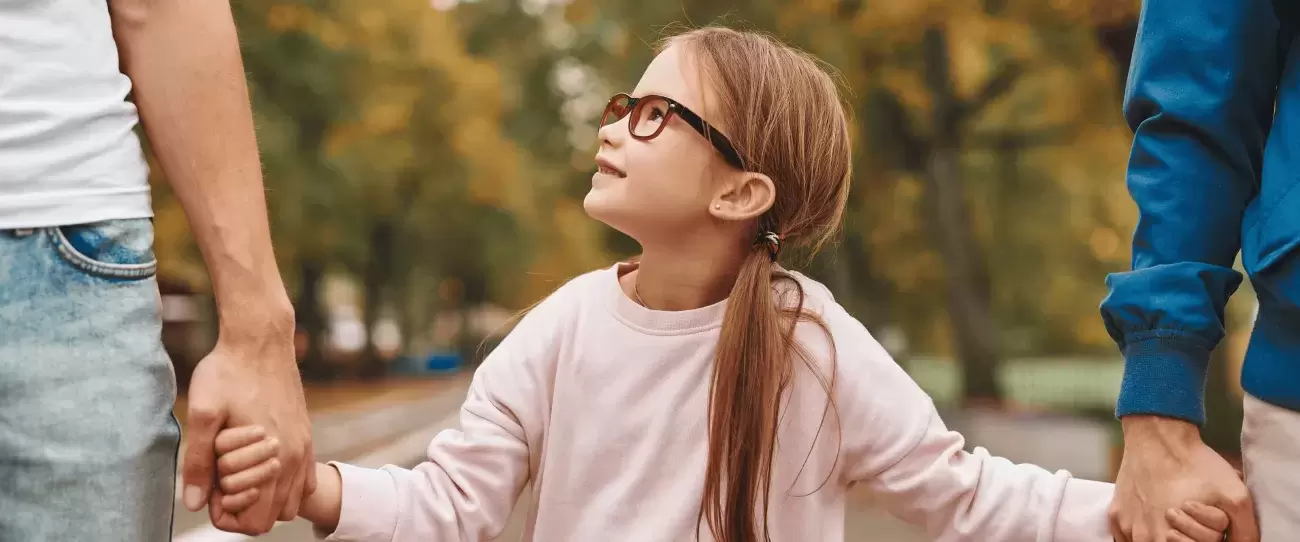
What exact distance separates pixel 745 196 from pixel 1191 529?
1.01m

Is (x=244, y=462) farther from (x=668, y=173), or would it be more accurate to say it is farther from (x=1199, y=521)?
(x=1199, y=521)

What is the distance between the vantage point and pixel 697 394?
8.59 feet

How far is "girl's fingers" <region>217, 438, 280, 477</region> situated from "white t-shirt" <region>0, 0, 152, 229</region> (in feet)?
1.51

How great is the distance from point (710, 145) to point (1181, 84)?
86 cm

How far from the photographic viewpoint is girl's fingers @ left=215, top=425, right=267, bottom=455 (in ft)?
7.21

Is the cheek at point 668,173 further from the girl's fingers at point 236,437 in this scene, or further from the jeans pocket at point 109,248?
the jeans pocket at point 109,248

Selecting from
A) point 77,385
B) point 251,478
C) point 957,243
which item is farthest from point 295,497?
point 957,243

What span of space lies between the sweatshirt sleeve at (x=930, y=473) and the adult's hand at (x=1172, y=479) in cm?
27

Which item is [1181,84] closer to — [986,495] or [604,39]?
[986,495]

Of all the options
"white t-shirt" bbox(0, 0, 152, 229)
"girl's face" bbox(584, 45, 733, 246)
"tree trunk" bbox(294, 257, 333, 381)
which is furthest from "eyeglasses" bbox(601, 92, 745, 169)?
"tree trunk" bbox(294, 257, 333, 381)

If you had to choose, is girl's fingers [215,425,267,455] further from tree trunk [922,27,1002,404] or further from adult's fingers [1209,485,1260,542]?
tree trunk [922,27,1002,404]

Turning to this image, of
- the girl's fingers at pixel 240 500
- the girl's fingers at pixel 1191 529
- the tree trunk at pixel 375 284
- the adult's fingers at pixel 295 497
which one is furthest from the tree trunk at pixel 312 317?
the girl's fingers at pixel 1191 529

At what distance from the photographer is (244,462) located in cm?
222

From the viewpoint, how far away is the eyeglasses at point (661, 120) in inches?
104
